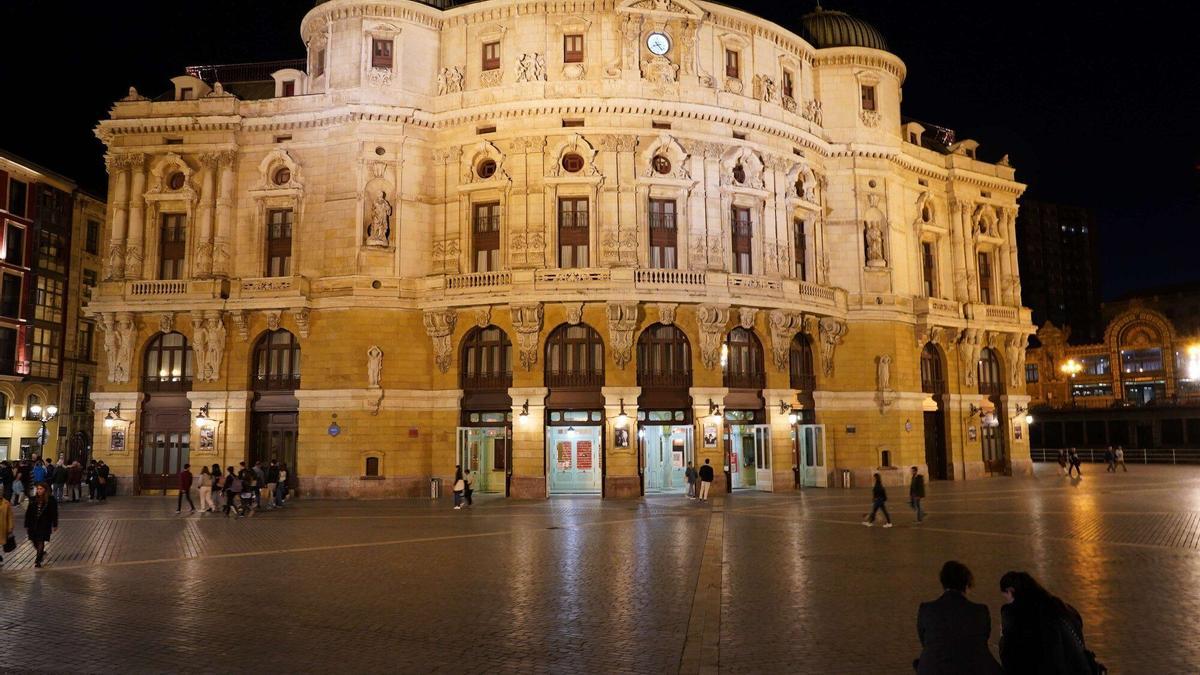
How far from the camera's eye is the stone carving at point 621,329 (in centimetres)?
3934

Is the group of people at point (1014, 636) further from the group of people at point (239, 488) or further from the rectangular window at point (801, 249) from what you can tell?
the rectangular window at point (801, 249)

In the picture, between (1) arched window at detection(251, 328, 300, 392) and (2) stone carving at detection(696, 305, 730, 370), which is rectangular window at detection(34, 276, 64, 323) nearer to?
(1) arched window at detection(251, 328, 300, 392)

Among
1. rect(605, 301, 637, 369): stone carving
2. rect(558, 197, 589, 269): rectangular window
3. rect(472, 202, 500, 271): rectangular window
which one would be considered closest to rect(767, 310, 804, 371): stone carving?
rect(605, 301, 637, 369): stone carving

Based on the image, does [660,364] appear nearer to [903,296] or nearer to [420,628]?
[903,296]

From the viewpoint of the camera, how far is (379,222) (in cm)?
4172

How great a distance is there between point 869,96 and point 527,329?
25445mm

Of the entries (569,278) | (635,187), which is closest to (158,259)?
(569,278)

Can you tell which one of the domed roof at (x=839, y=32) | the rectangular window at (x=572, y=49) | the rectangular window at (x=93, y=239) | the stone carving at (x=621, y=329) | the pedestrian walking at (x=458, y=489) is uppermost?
the domed roof at (x=839, y=32)

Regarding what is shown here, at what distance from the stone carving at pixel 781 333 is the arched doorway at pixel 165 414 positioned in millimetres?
29078

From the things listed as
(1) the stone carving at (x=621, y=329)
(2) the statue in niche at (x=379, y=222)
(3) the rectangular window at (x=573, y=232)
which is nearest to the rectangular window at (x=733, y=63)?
(3) the rectangular window at (x=573, y=232)

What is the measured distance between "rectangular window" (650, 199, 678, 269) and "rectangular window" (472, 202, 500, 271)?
7.60m

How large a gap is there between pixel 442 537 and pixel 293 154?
26.1 m

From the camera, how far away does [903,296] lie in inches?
1919

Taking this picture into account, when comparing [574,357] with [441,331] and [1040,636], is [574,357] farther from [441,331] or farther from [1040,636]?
[1040,636]
